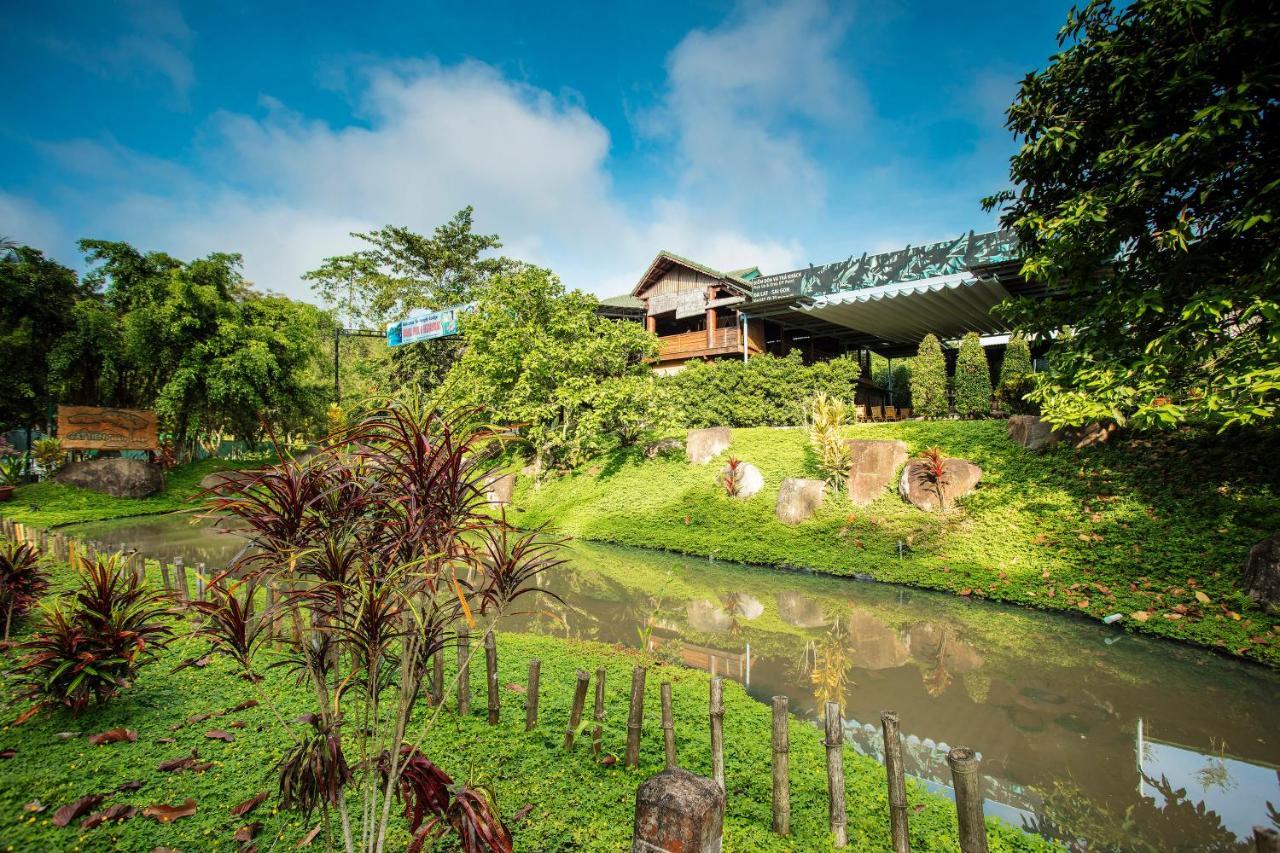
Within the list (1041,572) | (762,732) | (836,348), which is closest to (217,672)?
(762,732)

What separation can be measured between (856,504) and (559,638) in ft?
26.6

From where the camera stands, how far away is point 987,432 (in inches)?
496

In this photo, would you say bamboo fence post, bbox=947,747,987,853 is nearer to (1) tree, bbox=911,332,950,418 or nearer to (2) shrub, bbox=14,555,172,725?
(2) shrub, bbox=14,555,172,725

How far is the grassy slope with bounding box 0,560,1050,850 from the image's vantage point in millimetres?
3023

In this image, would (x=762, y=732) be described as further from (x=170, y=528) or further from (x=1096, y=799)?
(x=170, y=528)

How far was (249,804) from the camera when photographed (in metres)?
3.18

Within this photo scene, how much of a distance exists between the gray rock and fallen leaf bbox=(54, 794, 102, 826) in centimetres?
351

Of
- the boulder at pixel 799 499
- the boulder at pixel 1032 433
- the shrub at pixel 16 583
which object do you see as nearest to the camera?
the shrub at pixel 16 583

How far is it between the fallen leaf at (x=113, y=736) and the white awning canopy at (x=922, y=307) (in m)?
15.0

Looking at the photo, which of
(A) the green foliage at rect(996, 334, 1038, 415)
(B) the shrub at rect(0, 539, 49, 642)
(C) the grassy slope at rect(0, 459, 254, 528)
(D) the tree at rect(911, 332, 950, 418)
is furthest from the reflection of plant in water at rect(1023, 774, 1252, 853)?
(C) the grassy slope at rect(0, 459, 254, 528)

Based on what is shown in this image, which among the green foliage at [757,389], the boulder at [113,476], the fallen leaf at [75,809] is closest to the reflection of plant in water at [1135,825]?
the fallen leaf at [75,809]

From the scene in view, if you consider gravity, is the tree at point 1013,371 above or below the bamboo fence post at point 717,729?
above

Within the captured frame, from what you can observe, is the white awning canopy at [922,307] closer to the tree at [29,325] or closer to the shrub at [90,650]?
the shrub at [90,650]

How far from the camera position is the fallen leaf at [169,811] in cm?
305
